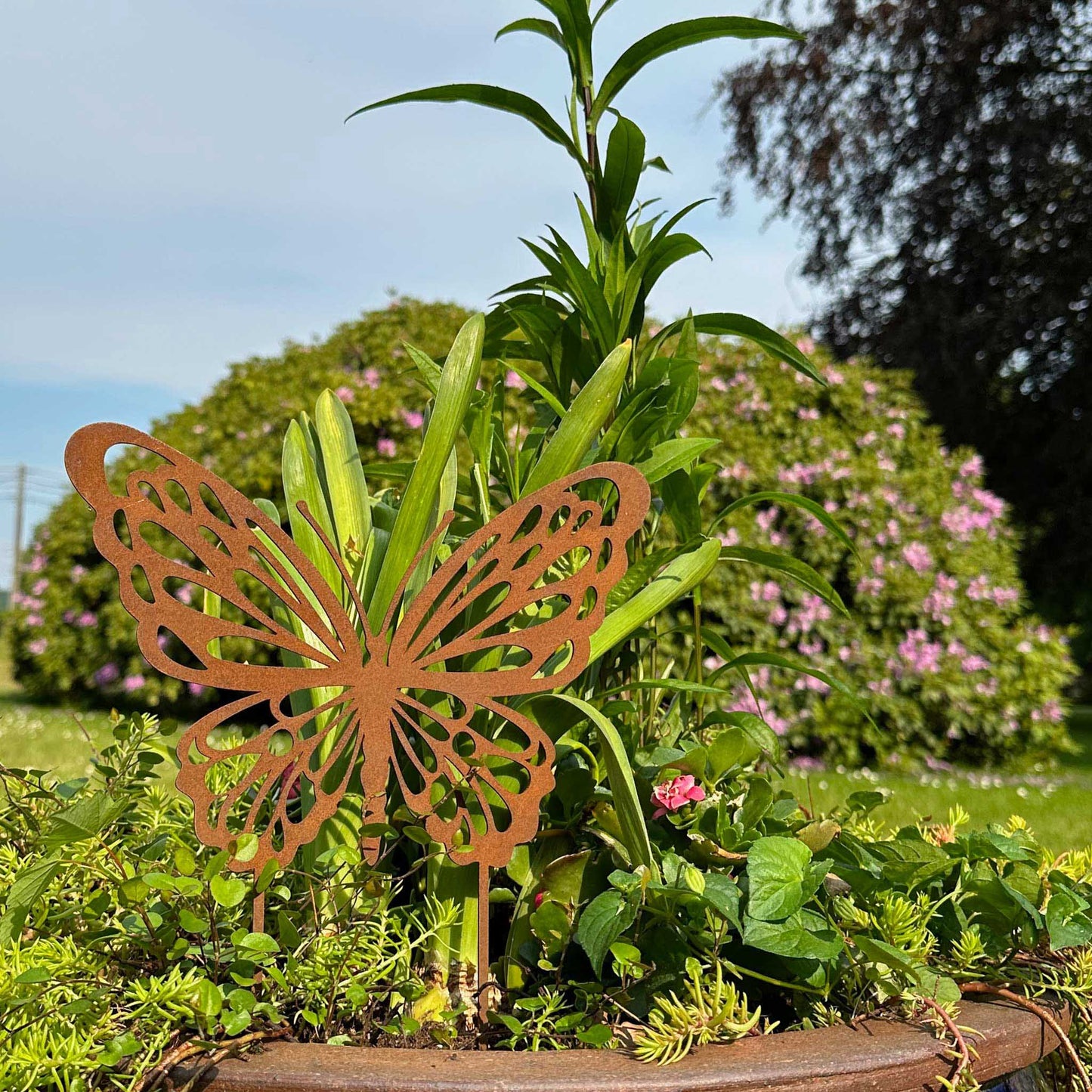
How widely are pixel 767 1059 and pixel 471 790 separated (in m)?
0.37

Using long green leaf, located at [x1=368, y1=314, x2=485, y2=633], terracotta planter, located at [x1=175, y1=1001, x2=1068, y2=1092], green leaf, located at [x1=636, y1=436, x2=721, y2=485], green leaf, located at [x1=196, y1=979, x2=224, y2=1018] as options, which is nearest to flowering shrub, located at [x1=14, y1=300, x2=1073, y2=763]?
green leaf, located at [x1=636, y1=436, x2=721, y2=485]

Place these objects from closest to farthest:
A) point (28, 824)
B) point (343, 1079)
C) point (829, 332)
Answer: point (343, 1079), point (28, 824), point (829, 332)

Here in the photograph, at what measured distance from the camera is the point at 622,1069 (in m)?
0.85

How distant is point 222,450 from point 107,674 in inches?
63.2

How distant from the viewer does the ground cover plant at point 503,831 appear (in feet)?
3.18

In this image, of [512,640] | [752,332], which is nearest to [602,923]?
[512,640]

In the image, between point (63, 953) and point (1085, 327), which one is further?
point (1085, 327)

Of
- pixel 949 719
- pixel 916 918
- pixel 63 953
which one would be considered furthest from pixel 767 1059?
pixel 949 719

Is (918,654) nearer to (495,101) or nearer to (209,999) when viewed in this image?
(495,101)

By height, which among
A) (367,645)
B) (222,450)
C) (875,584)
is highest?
(222,450)

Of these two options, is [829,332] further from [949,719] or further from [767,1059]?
[767,1059]

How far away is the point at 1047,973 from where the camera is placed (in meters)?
1.14

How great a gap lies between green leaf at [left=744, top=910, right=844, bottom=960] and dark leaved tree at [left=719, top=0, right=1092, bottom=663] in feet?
31.8

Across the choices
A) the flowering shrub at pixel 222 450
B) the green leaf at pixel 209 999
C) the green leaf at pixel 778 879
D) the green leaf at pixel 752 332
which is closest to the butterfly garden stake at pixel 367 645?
the green leaf at pixel 209 999
